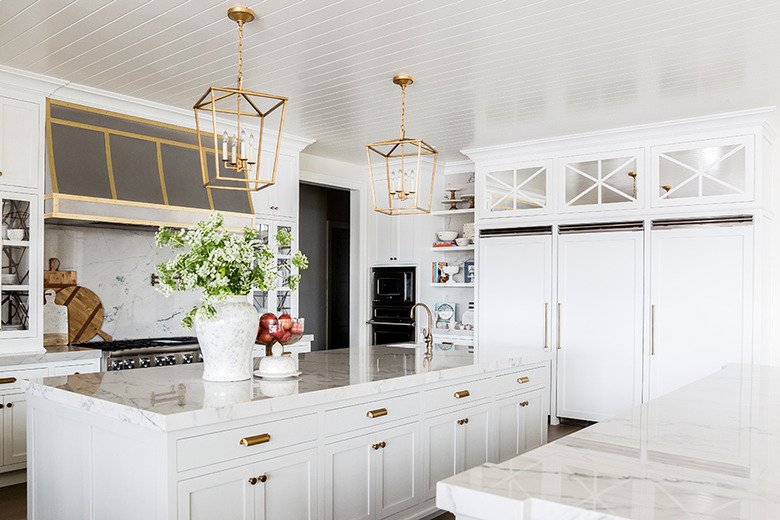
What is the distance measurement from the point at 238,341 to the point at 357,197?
476cm

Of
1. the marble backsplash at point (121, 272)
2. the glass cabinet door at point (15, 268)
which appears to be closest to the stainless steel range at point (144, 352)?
the marble backsplash at point (121, 272)

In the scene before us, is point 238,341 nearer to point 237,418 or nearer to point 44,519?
point 237,418

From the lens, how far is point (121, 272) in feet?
16.5

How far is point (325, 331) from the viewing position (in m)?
8.16

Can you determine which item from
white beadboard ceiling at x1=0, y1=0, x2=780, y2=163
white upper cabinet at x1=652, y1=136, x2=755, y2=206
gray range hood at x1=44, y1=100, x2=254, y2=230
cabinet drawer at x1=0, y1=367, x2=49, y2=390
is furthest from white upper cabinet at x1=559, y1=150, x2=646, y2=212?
cabinet drawer at x1=0, y1=367, x2=49, y2=390

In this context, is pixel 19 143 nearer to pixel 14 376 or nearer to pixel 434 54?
pixel 14 376

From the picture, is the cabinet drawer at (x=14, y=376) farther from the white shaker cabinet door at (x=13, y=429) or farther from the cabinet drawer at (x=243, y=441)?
the cabinet drawer at (x=243, y=441)

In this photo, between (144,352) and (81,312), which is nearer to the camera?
(144,352)

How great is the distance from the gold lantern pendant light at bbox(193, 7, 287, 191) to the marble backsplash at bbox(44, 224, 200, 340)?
2.77ft

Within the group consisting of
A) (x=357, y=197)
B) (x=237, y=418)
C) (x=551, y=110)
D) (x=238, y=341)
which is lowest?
(x=237, y=418)

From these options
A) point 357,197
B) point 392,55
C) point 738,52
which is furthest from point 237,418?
point 357,197

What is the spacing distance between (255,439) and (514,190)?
14.5ft

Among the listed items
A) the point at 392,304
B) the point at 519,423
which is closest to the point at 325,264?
the point at 392,304

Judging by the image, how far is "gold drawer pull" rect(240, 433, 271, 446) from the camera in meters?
2.21
